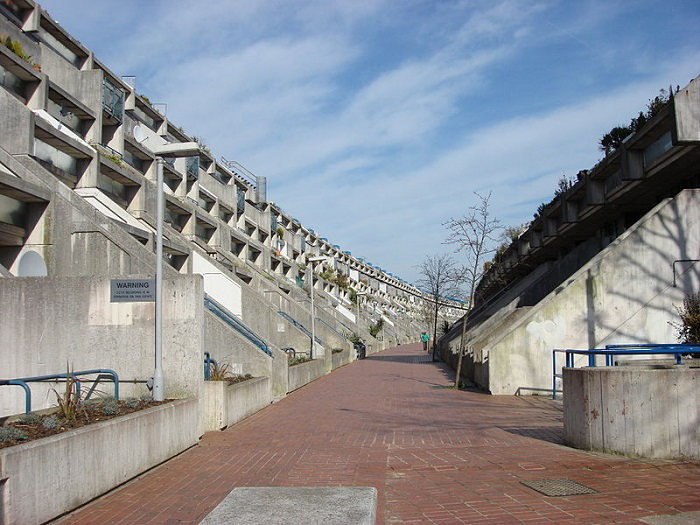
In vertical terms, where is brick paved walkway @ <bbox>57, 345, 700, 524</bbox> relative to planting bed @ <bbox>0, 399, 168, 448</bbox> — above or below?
below

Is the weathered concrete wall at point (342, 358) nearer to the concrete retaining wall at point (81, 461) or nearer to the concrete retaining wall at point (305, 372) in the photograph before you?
the concrete retaining wall at point (305, 372)

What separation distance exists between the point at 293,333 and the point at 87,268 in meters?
11.1

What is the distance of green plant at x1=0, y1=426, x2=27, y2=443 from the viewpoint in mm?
5859

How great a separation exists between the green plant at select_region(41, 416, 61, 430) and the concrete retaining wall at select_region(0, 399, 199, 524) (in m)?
0.39

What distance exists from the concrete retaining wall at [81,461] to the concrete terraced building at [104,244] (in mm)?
1743

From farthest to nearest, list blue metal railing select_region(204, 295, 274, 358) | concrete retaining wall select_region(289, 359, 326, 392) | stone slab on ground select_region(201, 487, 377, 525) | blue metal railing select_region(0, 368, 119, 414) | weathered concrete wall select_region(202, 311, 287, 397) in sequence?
concrete retaining wall select_region(289, 359, 326, 392), blue metal railing select_region(204, 295, 274, 358), weathered concrete wall select_region(202, 311, 287, 397), blue metal railing select_region(0, 368, 119, 414), stone slab on ground select_region(201, 487, 377, 525)

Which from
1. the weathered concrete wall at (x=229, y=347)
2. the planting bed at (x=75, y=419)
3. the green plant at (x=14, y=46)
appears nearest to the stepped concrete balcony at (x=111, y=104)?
the green plant at (x=14, y=46)

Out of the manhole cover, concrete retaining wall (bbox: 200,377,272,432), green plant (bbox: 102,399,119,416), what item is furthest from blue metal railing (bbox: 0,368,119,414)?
the manhole cover

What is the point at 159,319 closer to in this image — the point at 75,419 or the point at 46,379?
the point at 46,379

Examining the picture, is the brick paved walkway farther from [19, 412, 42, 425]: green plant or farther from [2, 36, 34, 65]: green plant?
[2, 36, 34, 65]: green plant

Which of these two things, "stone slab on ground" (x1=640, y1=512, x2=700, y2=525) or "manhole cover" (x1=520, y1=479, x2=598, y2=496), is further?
"manhole cover" (x1=520, y1=479, x2=598, y2=496)

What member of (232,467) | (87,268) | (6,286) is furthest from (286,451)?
(87,268)

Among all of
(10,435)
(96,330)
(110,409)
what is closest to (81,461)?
(10,435)

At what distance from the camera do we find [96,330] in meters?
10.4
